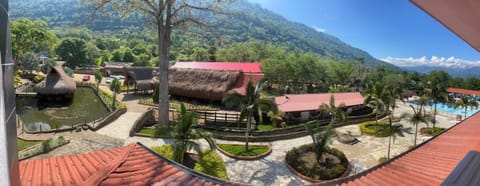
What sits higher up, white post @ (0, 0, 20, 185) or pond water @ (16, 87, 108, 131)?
white post @ (0, 0, 20, 185)

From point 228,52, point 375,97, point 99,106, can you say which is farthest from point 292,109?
point 228,52

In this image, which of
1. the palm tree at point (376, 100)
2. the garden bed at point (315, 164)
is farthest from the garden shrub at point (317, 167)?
the palm tree at point (376, 100)

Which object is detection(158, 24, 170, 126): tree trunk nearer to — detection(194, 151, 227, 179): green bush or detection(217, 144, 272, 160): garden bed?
detection(217, 144, 272, 160): garden bed

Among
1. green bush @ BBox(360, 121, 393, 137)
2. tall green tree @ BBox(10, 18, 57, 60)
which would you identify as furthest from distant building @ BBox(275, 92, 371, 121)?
tall green tree @ BBox(10, 18, 57, 60)

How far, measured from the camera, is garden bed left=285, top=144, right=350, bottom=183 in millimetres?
11648

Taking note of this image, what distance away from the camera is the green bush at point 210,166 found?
32.5 ft

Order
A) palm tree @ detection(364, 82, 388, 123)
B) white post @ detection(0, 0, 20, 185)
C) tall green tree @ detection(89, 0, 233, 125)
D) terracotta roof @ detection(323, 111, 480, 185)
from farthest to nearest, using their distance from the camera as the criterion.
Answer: palm tree @ detection(364, 82, 388, 123), tall green tree @ detection(89, 0, 233, 125), terracotta roof @ detection(323, 111, 480, 185), white post @ detection(0, 0, 20, 185)

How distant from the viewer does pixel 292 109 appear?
2053 centimetres

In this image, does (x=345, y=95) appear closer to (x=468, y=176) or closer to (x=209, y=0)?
(x=209, y=0)

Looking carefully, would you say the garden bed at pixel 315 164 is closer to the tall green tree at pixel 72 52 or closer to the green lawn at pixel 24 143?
the green lawn at pixel 24 143

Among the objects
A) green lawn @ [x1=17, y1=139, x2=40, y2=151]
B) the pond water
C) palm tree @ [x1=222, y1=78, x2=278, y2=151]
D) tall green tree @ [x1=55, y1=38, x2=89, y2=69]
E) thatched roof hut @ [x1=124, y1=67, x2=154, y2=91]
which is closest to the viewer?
green lawn @ [x1=17, y1=139, x2=40, y2=151]

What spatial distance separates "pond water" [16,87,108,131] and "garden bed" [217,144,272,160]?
10924 mm

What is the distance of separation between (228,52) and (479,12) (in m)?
52.1

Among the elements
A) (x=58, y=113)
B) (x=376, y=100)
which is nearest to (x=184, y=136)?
(x=58, y=113)
